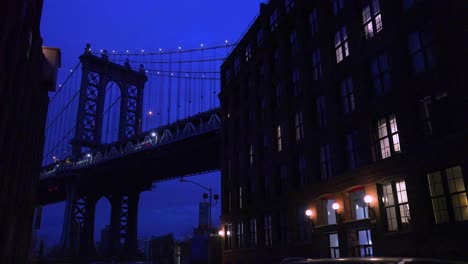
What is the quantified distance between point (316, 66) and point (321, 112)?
366cm

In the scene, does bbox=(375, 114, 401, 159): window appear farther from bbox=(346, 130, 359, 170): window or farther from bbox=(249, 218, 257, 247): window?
bbox=(249, 218, 257, 247): window

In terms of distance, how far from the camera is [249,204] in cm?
4166

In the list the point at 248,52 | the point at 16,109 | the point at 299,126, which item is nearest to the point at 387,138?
the point at 299,126

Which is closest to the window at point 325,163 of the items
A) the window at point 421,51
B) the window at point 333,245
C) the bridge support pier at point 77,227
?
the window at point 333,245

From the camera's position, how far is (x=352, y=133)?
92.2ft

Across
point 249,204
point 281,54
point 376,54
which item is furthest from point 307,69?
point 249,204

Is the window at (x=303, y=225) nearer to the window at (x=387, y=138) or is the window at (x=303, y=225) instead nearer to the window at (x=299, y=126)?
the window at (x=299, y=126)

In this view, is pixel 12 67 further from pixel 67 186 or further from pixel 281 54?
pixel 67 186

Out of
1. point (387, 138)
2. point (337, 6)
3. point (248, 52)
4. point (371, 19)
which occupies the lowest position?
point (387, 138)

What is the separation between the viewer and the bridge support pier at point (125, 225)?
96444 mm

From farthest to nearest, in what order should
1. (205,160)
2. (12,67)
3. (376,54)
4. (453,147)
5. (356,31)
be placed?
(205,160)
(356,31)
(376,54)
(453,147)
(12,67)

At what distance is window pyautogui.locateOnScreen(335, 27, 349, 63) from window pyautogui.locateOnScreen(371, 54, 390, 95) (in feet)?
10.5

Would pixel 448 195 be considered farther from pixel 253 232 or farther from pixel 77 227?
pixel 77 227

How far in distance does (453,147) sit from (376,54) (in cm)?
818
